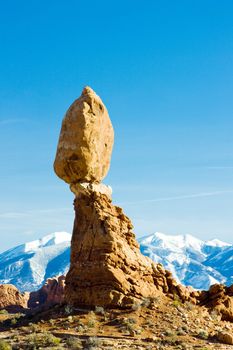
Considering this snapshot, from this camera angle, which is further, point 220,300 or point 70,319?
point 220,300

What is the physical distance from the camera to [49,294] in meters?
92.8

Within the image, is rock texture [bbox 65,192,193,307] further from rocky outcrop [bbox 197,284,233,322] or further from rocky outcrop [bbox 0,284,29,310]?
rocky outcrop [bbox 0,284,29,310]

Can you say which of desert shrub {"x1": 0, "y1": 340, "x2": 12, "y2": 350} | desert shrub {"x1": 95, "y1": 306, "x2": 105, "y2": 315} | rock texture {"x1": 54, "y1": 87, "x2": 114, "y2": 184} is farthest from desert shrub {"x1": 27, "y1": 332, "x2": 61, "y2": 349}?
rock texture {"x1": 54, "y1": 87, "x2": 114, "y2": 184}

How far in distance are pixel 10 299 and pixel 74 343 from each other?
60.8m

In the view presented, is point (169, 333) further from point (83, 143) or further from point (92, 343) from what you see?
point (83, 143)

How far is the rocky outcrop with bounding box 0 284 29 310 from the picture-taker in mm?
84438

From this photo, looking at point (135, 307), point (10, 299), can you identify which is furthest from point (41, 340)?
point (10, 299)

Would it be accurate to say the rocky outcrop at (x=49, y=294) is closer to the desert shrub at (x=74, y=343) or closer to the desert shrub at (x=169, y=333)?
the desert shrub at (x=169, y=333)

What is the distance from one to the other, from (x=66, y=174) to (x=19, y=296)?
54069 mm

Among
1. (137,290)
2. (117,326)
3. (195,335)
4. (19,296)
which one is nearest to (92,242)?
(137,290)

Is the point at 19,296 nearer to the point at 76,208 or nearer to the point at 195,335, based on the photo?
the point at 76,208

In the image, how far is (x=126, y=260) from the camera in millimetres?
39781

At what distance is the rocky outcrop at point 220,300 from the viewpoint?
4159 centimetres

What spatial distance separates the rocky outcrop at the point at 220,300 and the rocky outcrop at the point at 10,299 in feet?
158
